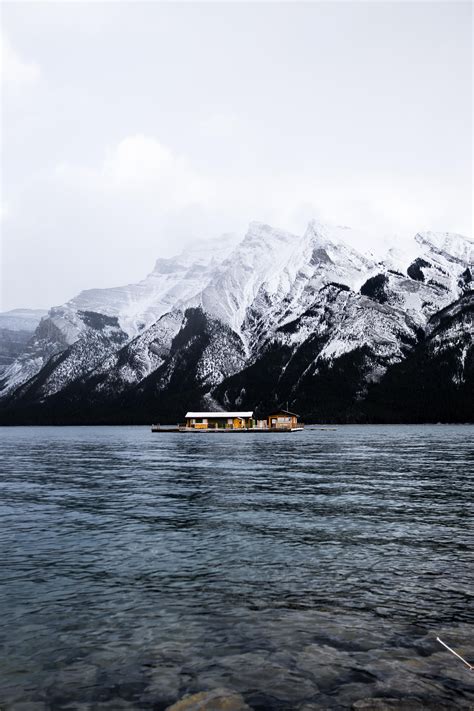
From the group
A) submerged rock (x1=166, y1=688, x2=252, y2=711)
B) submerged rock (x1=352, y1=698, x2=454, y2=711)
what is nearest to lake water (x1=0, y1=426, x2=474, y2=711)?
submerged rock (x1=352, y1=698, x2=454, y2=711)

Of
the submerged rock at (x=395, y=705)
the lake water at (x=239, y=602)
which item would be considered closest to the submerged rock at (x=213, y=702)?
the lake water at (x=239, y=602)

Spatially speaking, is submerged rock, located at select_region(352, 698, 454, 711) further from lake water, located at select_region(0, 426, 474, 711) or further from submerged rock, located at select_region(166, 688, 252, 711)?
submerged rock, located at select_region(166, 688, 252, 711)

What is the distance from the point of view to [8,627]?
603 inches

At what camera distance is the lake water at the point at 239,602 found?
1184 centimetres

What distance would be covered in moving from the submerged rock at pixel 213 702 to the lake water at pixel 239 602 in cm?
27

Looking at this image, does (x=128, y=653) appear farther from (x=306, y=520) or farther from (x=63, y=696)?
(x=306, y=520)

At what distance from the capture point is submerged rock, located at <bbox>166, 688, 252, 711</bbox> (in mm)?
10795

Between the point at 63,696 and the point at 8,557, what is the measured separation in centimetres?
1246

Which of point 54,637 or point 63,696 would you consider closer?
point 63,696

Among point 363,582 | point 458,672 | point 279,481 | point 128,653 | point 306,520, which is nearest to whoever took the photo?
point 458,672

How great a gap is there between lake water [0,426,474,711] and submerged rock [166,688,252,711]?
0.27m

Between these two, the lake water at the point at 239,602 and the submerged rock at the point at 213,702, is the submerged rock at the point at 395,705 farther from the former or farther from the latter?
the submerged rock at the point at 213,702

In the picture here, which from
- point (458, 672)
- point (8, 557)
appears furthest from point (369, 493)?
point (458, 672)

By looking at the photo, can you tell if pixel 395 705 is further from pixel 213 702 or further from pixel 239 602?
pixel 239 602
